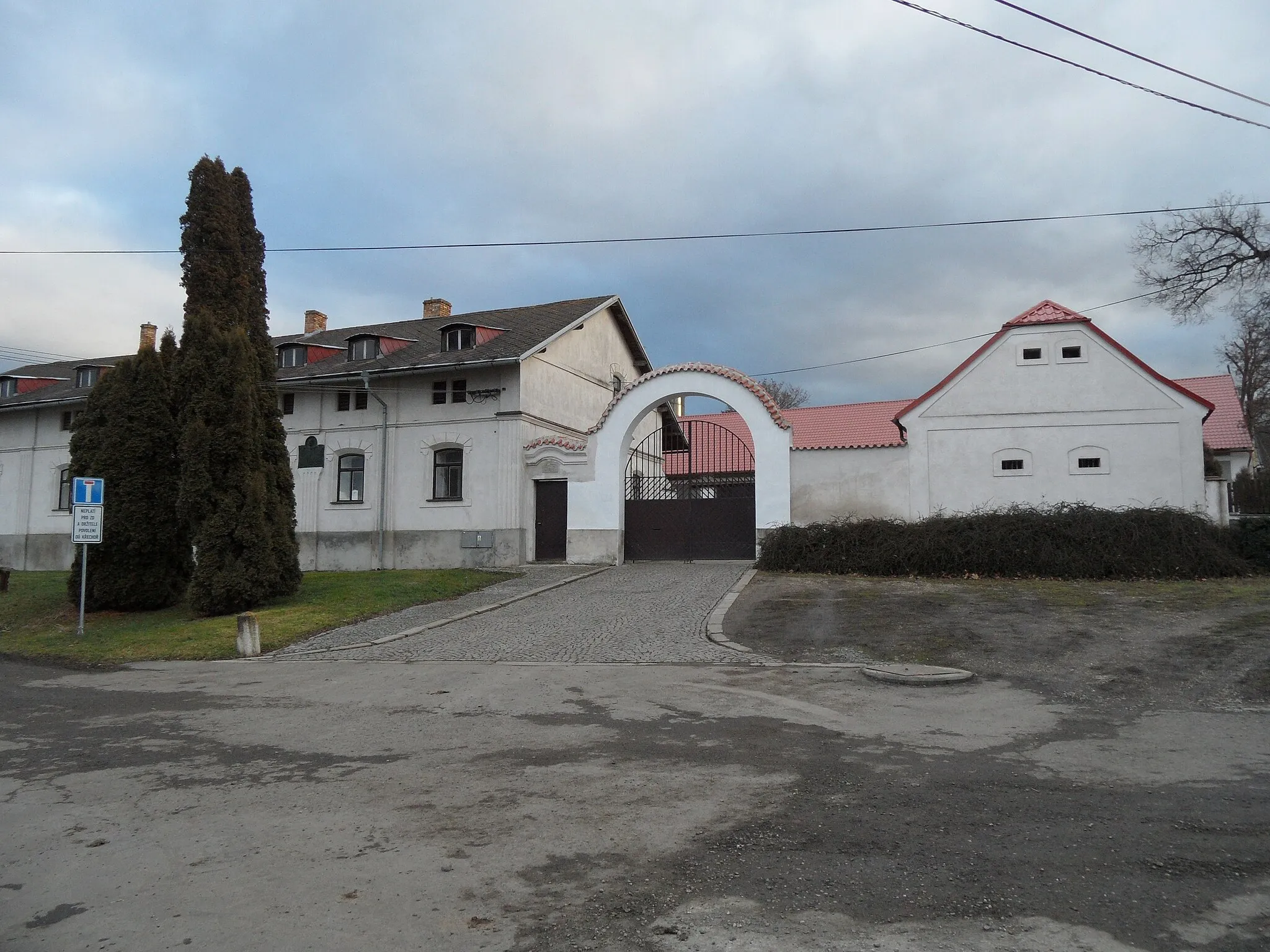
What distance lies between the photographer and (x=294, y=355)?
2900 cm

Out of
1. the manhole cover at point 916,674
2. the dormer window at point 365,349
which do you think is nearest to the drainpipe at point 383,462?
the dormer window at point 365,349

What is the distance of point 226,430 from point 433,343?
11.2 metres

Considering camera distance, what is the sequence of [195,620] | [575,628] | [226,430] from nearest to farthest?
1. [575,628]
2. [195,620]
3. [226,430]

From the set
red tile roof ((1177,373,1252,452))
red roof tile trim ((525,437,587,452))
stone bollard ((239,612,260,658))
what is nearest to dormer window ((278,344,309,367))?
red roof tile trim ((525,437,587,452))

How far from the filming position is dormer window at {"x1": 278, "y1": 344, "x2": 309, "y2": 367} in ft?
94.9

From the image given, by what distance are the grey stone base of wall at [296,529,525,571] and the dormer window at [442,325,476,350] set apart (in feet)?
18.2

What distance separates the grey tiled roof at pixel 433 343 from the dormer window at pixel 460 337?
1.13 feet

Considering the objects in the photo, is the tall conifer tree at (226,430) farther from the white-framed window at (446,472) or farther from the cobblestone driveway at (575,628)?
the white-framed window at (446,472)

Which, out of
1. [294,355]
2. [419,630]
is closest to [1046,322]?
[419,630]

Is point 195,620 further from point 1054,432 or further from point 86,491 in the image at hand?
point 1054,432

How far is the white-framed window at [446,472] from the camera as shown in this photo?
25.0m

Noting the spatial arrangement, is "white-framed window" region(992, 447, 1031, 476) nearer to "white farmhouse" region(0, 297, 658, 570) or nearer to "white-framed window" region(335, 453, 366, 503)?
"white farmhouse" region(0, 297, 658, 570)

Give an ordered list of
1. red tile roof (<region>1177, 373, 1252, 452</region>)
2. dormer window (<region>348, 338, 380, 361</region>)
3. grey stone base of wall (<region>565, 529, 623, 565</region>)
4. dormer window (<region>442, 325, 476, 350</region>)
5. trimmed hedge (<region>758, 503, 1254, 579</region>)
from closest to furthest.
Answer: trimmed hedge (<region>758, 503, 1254, 579</region>), grey stone base of wall (<region>565, 529, 623, 565</region>), dormer window (<region>442, 325, 476, 350</region>), dormer window (<region>348, 338, 380, 361</region>), red tile roof (<region>1177, 373, 1252, 452</region>)

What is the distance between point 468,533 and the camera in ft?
79.7
